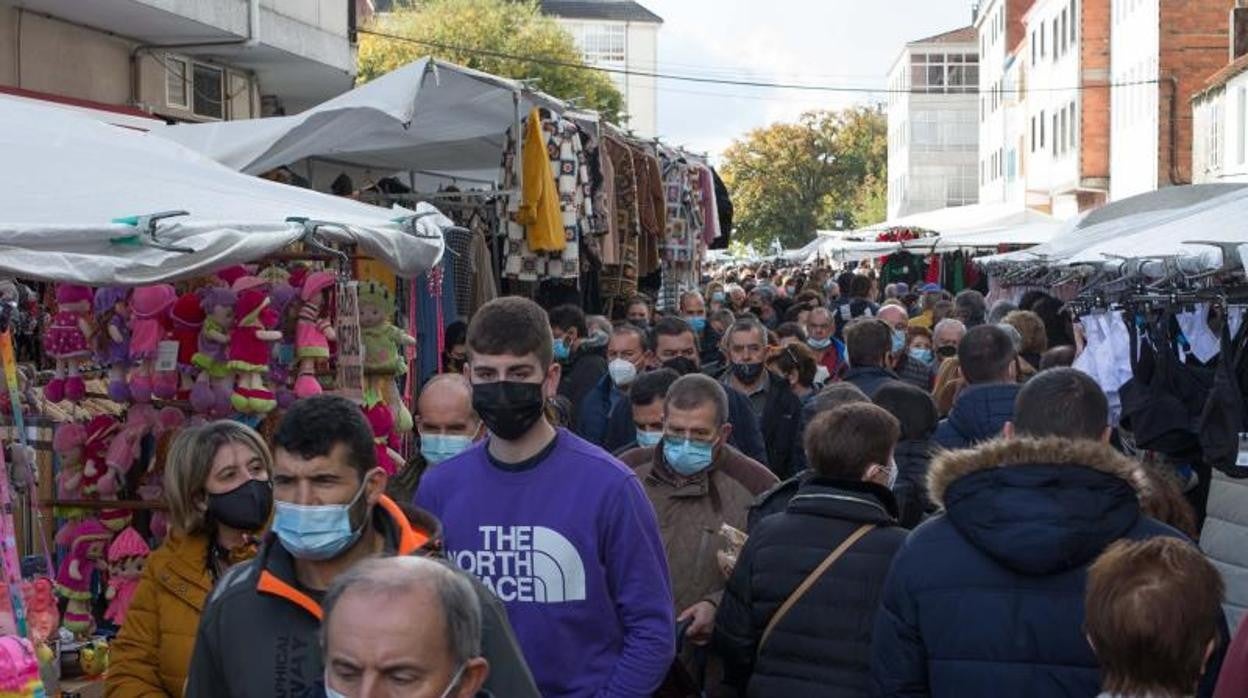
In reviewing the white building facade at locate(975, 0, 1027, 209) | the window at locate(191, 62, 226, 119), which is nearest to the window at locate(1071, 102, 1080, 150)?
the white building facade at locate(975, 0, 1027, 209)

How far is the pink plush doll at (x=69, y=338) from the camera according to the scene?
7461mm

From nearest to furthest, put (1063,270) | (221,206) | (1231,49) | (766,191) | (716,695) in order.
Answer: (716,695) < (221,206) < (1063,270) < (1231,49) < (766,191)

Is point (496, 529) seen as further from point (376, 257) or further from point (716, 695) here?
point (376, 257)

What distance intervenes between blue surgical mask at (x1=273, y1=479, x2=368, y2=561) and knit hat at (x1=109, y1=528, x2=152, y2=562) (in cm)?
336

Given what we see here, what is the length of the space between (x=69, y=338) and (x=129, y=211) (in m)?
1.81

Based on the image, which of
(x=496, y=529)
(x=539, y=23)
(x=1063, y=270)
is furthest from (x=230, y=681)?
(x=539, y=23)

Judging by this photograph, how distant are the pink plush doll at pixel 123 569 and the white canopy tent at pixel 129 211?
1.47 m

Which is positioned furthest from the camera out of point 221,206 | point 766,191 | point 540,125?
point 766,191

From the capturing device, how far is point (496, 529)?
460cm

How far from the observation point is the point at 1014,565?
14.3 feet

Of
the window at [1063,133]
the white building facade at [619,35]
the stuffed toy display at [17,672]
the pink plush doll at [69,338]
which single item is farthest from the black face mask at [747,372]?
the white building facade at [619,35]

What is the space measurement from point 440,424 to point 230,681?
7.65 ft

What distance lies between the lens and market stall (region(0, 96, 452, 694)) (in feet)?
19.3

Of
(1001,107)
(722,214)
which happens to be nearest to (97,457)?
(722,214)
